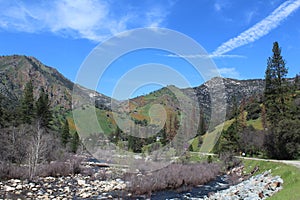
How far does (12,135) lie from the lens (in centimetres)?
3997

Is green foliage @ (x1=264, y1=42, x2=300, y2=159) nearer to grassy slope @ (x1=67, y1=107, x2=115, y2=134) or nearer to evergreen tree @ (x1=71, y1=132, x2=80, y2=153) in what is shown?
grassy slope @ (x1=67, y1=107, x2=115, y2=134)

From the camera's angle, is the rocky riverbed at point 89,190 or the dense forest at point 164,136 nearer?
the rocky riverbed at point 89,190

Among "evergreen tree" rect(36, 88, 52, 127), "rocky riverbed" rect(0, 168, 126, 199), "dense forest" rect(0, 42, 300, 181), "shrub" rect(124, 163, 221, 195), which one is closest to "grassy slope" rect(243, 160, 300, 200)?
"shrub" rect(124, 163, 221, 195)

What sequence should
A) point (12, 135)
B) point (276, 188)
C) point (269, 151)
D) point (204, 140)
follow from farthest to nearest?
point (204, 140)
point (12, 135)
point (269, 151)
point (276, 188)

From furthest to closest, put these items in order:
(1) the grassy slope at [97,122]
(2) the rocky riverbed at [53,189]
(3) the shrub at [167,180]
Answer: (1) the grassy slope at [97,122] < (3) the shrub at [167,180] < (2) the rocky riverbed at [53,189]

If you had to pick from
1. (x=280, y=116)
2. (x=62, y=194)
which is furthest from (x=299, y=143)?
(x=62, y=194)

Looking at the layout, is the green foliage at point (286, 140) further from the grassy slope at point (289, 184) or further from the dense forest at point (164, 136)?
the grassy slope at point (289, 184)

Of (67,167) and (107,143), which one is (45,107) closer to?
Answer: (107,143)

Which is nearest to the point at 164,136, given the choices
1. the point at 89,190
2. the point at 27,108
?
the point at 27,108

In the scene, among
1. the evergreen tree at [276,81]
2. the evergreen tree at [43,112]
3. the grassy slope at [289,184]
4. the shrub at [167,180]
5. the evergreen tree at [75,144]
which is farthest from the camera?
the evergreen tree at [75,144]

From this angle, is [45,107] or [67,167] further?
[45,107]

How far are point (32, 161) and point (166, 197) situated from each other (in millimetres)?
14465

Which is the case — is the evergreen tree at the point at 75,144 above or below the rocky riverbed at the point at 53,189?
above

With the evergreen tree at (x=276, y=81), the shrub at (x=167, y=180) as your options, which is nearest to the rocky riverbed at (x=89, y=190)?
the shrub at (x=167, y=180)
